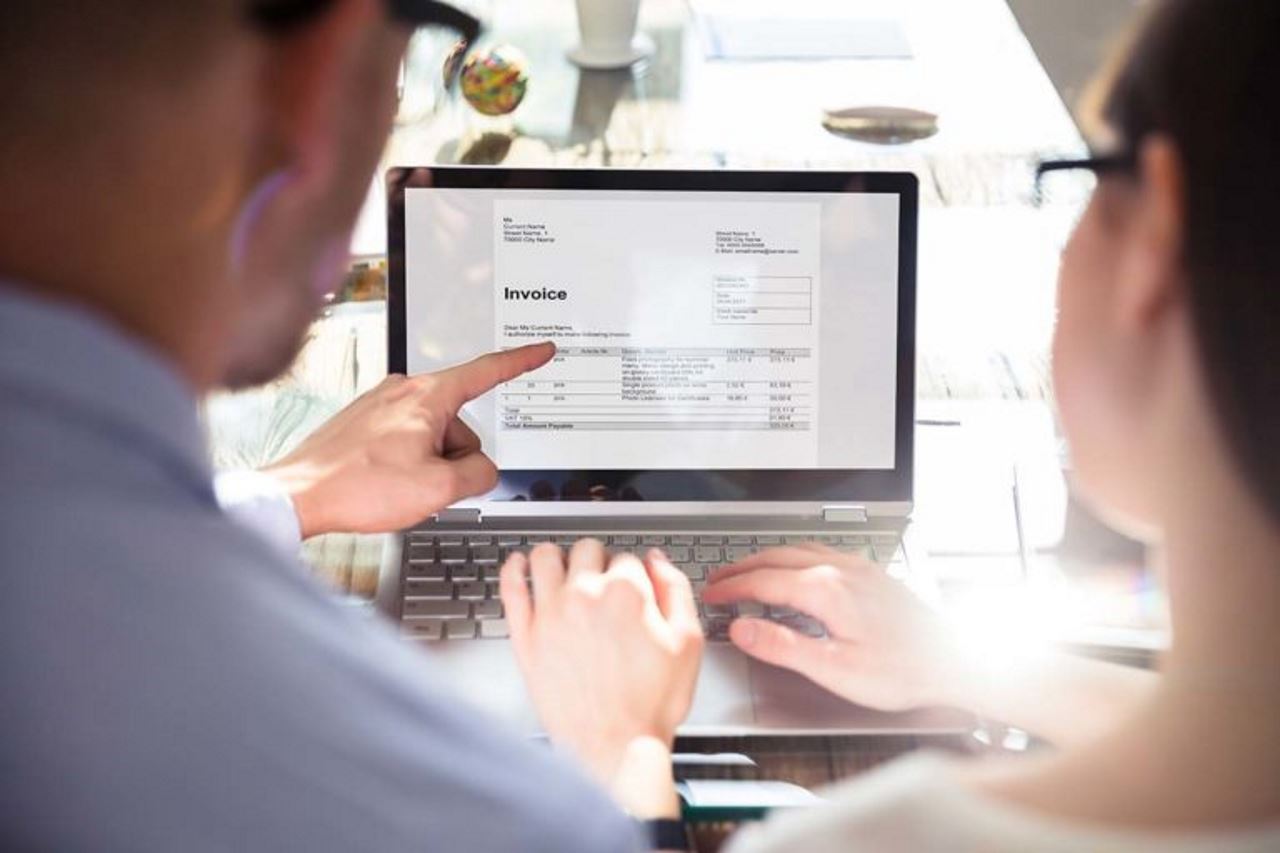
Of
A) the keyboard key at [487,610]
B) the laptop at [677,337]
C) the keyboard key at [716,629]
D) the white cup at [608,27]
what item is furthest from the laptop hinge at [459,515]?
the white cup at [608,27]

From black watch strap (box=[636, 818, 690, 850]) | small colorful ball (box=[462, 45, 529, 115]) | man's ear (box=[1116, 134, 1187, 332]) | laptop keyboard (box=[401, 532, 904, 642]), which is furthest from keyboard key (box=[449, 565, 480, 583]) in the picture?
small colorful ball (box=[462, 45, 529, 115])

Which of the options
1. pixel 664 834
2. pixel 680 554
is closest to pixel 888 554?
pixel 680 554

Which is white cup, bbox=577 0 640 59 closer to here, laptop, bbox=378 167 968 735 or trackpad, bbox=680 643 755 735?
laptop, bbox=378 167 968 735

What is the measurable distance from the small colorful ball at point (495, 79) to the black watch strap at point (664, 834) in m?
1.17

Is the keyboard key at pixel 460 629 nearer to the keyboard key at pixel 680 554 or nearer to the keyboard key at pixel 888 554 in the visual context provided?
the keyboard key at pixel 680 554

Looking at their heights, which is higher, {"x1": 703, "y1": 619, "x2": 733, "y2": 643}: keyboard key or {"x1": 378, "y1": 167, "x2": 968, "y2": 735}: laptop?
{"x1": 378, "y1": 167, "x2": 968, "y2": 735}: laptop

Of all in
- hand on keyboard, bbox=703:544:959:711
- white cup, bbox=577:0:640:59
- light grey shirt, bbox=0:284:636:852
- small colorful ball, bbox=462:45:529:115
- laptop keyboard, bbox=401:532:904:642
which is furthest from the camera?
white cup, bbox=577:0:640:59

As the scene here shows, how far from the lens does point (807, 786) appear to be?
934 mm

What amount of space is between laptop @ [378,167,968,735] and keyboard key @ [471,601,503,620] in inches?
4.3

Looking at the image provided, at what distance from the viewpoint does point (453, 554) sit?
1136 mm

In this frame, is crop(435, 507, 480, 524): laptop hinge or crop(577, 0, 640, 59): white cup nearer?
crop(435, 507, 480, 524): laptop hinge

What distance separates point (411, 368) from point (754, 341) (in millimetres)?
257

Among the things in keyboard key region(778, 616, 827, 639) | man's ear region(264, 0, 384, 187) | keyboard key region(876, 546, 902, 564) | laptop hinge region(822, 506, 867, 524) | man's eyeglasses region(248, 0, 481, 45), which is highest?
man's eyeglasses region(248, 0, 481, 45)

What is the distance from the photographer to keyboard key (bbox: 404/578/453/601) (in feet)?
3.58
